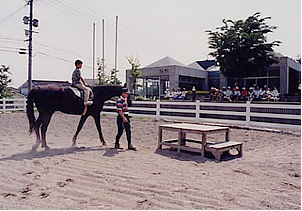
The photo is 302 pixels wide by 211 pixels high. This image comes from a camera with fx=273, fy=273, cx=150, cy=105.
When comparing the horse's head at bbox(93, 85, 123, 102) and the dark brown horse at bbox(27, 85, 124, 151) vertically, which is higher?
the horse's head at bbox(93, 85, 123, 102)

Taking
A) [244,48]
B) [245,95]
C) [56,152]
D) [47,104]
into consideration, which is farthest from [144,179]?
[244,48]

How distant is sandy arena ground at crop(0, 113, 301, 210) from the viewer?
11.7ft

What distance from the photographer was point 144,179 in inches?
175

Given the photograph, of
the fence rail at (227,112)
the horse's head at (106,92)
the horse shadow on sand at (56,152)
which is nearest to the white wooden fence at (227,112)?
the fence rail at (227,112)

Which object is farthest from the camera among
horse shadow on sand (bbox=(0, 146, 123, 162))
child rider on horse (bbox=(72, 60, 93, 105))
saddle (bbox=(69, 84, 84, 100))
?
saddle (bbox=(69, 84, 84, 100))

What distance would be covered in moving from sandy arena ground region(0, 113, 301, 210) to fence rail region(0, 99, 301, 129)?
2.94 metres

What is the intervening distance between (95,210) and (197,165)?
2750 millimetres

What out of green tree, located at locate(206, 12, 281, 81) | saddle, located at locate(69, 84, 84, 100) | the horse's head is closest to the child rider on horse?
saddle, located at locate(69, 84, 84, 100)

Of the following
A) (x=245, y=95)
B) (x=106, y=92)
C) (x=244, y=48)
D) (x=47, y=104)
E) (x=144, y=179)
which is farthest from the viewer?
(x=244, y=48)

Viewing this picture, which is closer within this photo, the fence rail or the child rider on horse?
the child rider on horse

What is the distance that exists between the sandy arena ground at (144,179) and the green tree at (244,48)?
1968cm

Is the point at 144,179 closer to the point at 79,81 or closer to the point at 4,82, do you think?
the point at 79,81

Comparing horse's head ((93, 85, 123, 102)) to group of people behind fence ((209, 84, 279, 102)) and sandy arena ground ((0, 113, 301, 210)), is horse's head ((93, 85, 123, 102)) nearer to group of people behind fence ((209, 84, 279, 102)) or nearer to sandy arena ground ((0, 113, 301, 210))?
sandy arena ground ((0, 113, 301, 210))

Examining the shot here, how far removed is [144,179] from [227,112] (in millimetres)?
7883
